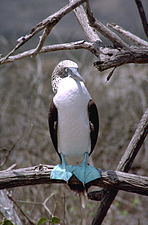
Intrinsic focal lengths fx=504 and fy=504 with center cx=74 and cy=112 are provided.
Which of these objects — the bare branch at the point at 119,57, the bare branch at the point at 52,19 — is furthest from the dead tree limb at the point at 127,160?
the bare branch at the point at 52,19

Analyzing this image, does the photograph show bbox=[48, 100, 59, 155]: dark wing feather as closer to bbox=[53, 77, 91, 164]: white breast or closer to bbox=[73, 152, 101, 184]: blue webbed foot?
bbox=[53, 77, 91, 164]: white breast

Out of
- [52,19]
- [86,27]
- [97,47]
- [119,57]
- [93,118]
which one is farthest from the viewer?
[86,27]

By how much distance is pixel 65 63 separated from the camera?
181cm

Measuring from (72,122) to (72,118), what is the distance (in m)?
0.02

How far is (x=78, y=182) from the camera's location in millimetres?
1821

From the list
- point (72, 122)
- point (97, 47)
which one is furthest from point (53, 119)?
point (97, 47)

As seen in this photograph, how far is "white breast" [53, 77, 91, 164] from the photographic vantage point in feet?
5.76

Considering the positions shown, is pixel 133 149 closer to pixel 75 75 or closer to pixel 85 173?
pixel 85 173

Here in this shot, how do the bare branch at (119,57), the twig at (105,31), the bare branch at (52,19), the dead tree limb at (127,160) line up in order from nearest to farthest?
the bare branch at (52,19) < the bare branch at (119,57) < the twig at (105,31) < the dead tree limb at (127,160)

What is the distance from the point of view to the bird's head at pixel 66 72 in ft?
5.88

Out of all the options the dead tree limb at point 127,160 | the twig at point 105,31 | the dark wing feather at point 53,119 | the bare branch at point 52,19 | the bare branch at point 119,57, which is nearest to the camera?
the bare branch at point 52,19

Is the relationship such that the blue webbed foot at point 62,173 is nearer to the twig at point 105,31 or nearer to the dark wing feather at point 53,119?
the dark wing feather at point 53,119

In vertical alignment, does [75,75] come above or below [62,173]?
above

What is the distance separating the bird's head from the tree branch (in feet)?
1.03
